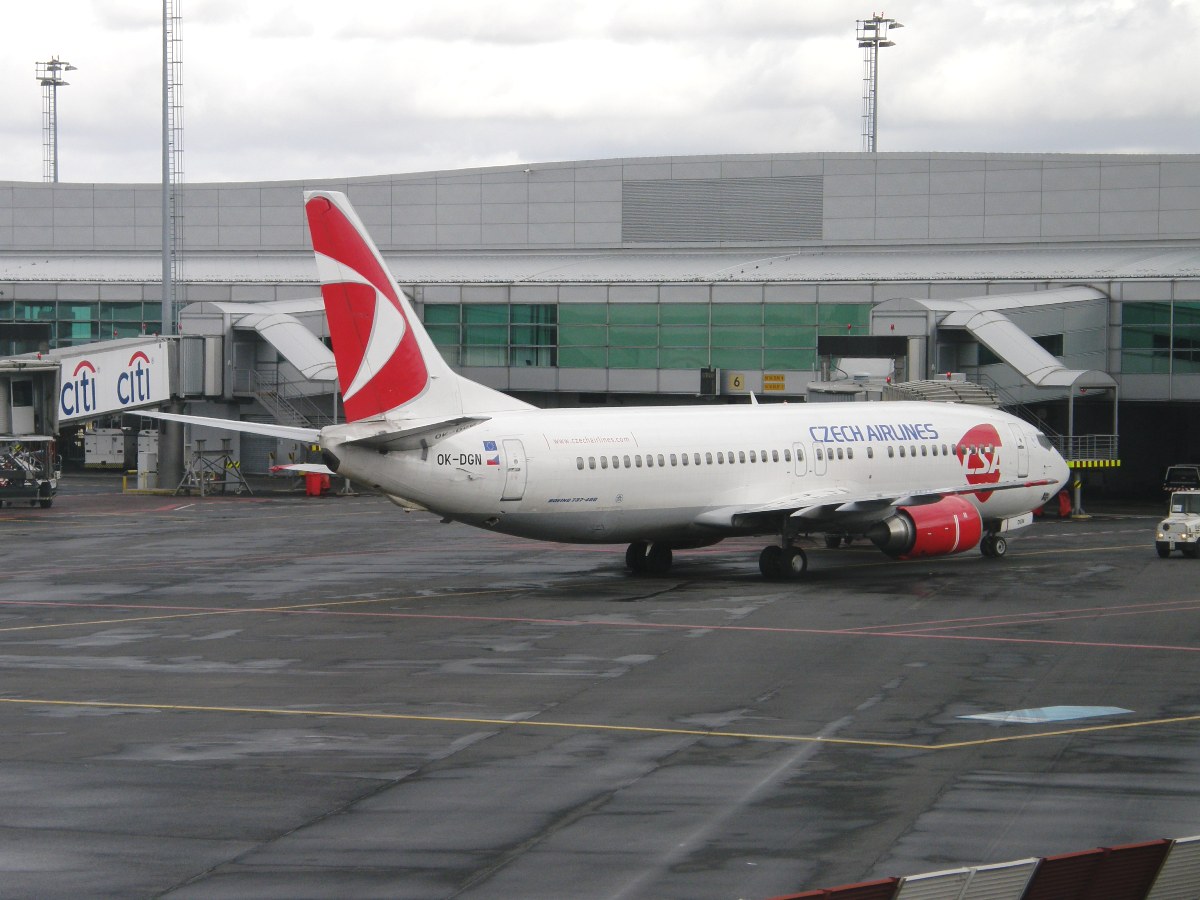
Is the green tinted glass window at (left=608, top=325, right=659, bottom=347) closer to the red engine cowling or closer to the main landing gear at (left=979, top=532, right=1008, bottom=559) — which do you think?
the main landing gear at (left=979, top=532, right=1008, bottom=559)

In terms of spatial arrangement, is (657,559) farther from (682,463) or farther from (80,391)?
(80,391)

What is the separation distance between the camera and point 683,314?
8062 cm

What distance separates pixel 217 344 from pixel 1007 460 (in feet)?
146

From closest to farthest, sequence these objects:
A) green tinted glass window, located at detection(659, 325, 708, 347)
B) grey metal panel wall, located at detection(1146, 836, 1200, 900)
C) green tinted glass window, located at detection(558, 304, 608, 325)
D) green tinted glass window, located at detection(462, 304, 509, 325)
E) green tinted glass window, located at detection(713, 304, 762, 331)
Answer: grey metal panel wall, located at detection(1146, 836, 1200, 900)
green tinted glass window, located at detection(713, 304, 762, 331)
green tinted glass window, located at detection(659, 325, 708, 347)
green tinted glass window, located at detection(558, 304, 608, 325)
green tinted glass window, located at detection(462, 304, 509, 325)

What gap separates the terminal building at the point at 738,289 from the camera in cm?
7181

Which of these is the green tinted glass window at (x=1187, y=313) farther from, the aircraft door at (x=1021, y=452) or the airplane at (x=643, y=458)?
the aircraft door at (x=1021, y=452)

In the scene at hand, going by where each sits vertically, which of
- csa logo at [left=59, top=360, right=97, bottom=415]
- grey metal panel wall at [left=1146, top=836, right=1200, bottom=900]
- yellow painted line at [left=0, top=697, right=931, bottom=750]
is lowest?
A: yellow painted line at [left=0, top=697, right=931, bottom=750]

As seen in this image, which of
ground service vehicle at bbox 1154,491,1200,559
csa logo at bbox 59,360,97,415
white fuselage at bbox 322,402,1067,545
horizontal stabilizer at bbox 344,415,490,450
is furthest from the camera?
csa logo at bbox 59,360,97,415

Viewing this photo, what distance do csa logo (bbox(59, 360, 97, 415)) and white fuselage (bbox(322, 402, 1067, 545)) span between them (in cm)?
3512

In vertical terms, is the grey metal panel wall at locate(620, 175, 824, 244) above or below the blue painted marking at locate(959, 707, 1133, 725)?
above

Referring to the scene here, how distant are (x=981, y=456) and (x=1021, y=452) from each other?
1971 millimetres

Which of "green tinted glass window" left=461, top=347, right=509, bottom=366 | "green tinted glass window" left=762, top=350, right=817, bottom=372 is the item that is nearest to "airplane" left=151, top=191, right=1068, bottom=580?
Answer: "green tinted glass window" left=762, top=350, right=817, bottom=372

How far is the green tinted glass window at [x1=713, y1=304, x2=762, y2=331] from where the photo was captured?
7919 centimetres

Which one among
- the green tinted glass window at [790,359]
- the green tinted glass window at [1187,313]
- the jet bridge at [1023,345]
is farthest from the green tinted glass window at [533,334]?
the green tinted glass window at [1187,313]
